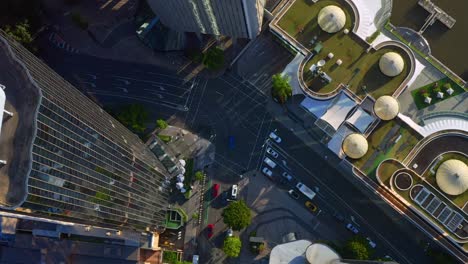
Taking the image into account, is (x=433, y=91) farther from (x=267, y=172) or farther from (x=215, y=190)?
(x=215, y=190)

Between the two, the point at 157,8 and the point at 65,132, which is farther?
the point at 157,8

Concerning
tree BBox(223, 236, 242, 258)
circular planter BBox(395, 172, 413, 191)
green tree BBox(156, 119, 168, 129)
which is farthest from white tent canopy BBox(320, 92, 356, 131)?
green tree BBox(156, 119, 168, 129)

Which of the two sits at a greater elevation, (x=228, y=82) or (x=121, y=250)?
(x=228, y=82)

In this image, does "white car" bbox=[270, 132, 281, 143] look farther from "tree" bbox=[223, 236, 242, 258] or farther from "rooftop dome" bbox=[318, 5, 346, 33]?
"rooftop dome" bbox=[318, 5, 346, 33]

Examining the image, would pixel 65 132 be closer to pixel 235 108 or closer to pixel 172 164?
pixel 172 164

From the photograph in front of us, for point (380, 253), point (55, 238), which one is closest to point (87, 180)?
point (55, 238)

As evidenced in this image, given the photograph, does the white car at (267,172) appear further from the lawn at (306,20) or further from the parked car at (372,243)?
the lawn at (306,20)

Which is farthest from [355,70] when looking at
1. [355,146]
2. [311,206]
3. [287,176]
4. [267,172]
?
[311,206]
